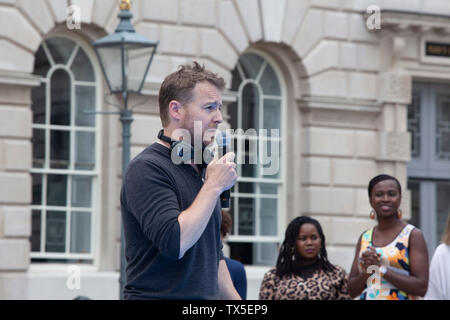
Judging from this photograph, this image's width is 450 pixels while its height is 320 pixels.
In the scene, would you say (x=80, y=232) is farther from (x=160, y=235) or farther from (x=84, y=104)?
(x=160, y=235)

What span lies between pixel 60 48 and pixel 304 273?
709 cm

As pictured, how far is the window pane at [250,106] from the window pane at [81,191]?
2.48 meters

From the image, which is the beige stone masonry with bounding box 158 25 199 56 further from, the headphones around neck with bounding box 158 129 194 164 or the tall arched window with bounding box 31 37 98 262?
the headphones around neck with bounding box 158 129 194 164

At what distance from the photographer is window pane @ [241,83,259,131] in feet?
54.7

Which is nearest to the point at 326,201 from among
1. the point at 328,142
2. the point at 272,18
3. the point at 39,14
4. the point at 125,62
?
the point at 328,142

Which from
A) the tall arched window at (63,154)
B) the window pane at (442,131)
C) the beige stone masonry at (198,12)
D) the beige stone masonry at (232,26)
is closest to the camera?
the tall arched window at (63,154)

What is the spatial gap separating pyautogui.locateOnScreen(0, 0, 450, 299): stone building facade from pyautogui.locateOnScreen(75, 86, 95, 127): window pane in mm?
18

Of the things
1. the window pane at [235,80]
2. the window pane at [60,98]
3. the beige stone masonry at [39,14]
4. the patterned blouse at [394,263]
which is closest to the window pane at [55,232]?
the window pane at [60,98]

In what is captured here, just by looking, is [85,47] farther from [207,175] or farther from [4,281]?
[207,175]

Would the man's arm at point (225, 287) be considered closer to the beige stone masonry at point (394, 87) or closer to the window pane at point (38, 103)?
the window pane at point (38, 103)

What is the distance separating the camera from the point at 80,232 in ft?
50.2

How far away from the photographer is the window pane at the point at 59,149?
15039 mm

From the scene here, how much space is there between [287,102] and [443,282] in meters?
8.58
